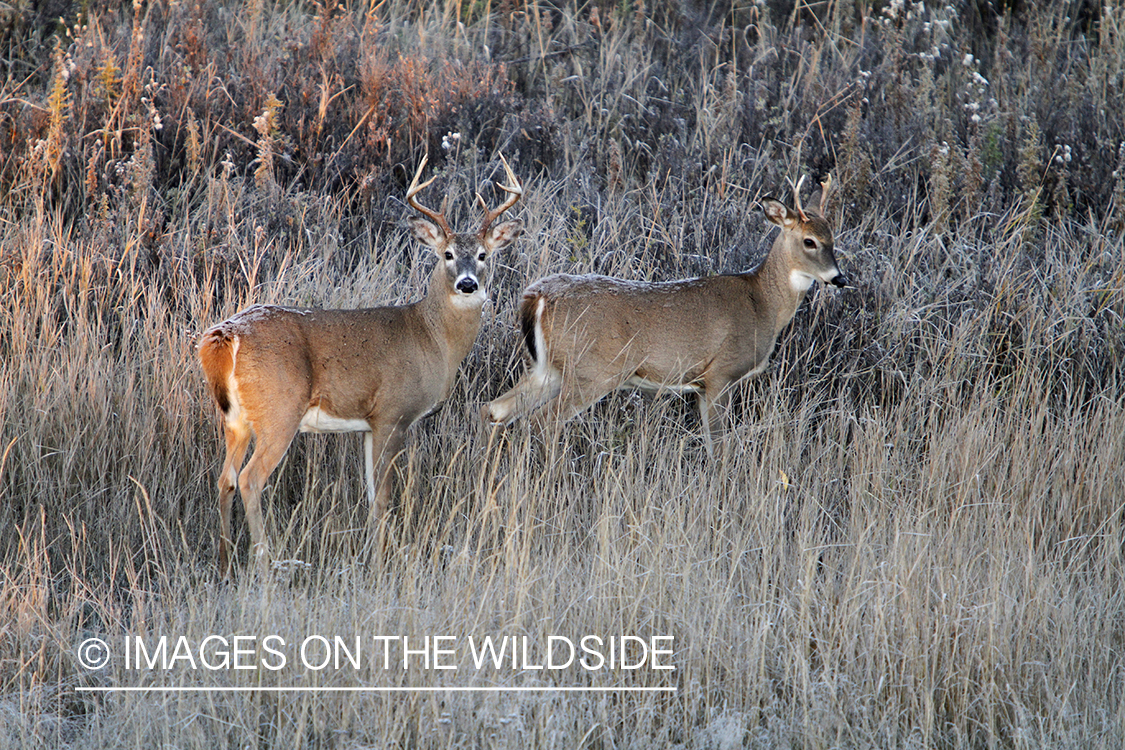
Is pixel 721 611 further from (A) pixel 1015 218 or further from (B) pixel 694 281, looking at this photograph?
(A) pixel 1015 218

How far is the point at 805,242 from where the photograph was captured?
5988 mm

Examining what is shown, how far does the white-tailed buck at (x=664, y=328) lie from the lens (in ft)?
18.4

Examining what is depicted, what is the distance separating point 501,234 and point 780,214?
5.34 feet

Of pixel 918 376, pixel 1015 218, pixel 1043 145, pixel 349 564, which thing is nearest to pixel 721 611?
pixel 349 564

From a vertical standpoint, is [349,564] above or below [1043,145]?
below

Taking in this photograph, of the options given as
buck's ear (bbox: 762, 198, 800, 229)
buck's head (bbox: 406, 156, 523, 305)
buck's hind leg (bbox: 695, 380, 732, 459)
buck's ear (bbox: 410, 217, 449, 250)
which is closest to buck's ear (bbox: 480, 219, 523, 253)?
buck's head (bbox: 406, 156, 523, 305)

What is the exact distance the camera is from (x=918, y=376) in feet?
19.5

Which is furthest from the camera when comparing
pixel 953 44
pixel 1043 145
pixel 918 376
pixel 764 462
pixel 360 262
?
pixel 953 44

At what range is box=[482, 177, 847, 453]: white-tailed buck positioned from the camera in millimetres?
5617

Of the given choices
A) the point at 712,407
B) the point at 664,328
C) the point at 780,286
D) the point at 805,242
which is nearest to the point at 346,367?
the point at 664,328

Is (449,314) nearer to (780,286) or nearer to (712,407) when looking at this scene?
(712,407)

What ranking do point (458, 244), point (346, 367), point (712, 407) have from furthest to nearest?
point (712, 407) < point (458, 244) < point (346, 367)

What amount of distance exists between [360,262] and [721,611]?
341cm

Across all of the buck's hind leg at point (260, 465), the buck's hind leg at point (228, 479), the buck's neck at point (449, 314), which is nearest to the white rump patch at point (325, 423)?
the buck's hind leg at point (260, 465)
